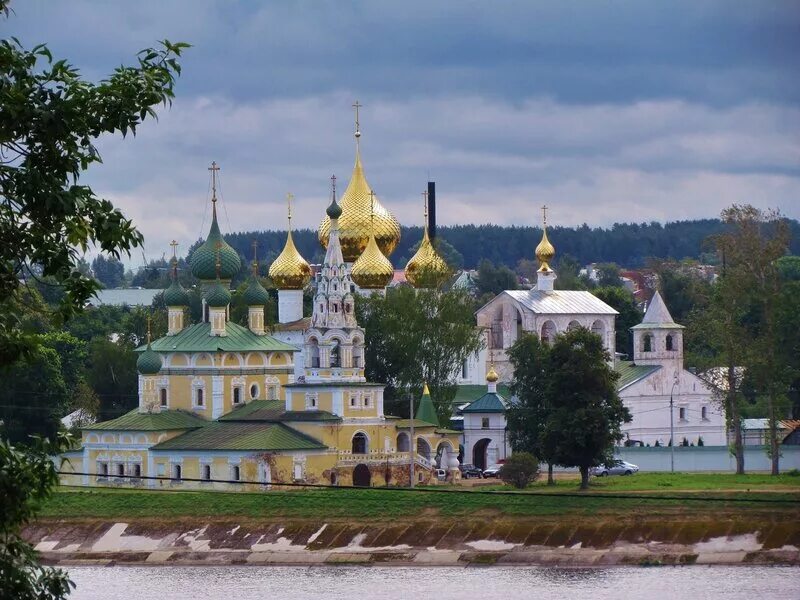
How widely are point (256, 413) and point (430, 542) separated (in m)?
9.32

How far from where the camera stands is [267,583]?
42375 millimetres

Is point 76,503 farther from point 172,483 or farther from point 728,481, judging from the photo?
point 728,481

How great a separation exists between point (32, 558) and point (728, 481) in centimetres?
3565

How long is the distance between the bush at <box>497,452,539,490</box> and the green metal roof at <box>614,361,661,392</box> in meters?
13.6

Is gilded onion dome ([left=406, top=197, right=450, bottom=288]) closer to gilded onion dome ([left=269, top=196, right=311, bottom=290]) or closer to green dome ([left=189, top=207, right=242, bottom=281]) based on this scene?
gilded onion dome ([left=269, top=196, right=311, bottom=290])

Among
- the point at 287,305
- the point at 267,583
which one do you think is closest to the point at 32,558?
the point at 267,583

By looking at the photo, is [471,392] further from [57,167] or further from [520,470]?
[57,167]

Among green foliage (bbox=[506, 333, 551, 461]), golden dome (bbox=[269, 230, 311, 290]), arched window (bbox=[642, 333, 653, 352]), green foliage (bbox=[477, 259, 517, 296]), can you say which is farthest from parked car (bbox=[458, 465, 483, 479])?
green foliage (bbox=[477, 259, 517, 296])

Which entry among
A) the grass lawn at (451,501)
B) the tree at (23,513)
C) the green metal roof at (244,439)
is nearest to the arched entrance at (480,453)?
the grass lawn at (451,501)

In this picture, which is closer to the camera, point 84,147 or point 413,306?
point 84,147

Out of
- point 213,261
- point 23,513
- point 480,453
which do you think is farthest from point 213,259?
point 23,513

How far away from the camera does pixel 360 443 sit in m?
53.6

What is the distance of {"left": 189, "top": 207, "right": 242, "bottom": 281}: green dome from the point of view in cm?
5962

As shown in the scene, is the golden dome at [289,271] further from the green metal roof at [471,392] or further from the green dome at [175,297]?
the green dome at [175,297]
